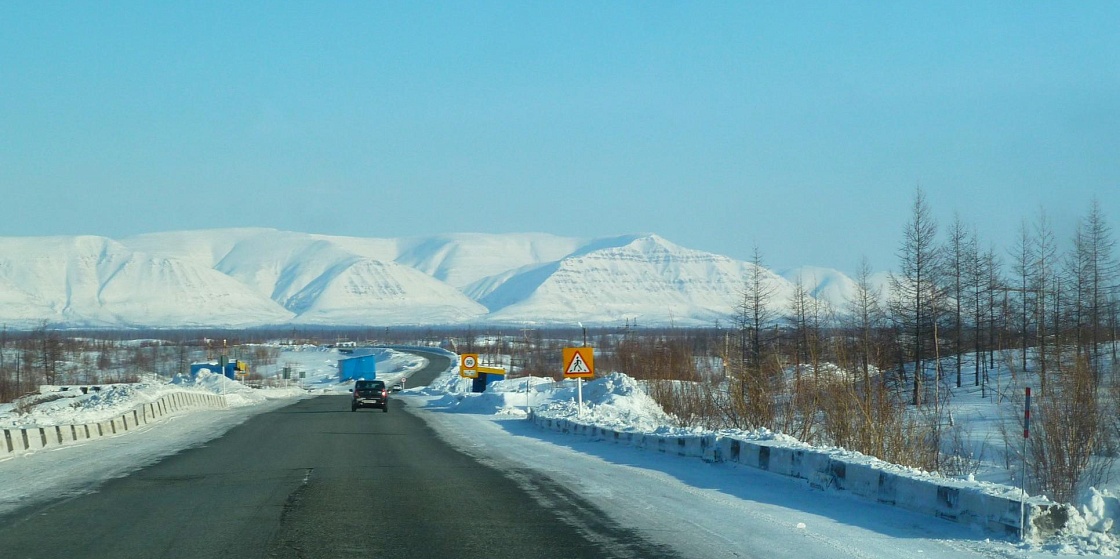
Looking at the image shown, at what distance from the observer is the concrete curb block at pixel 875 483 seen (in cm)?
1066

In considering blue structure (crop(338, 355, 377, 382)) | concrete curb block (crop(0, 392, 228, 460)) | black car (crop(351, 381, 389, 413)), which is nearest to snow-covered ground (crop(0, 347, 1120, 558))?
concrete curb block (crop(0, 392, 228, 460))

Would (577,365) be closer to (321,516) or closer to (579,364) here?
(579,364)

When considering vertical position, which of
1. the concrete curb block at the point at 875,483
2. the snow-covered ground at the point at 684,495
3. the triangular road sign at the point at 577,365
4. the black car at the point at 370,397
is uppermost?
the triangular road sign at the point at 577,365

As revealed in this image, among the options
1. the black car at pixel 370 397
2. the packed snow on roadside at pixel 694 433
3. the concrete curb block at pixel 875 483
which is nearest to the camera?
the packed snow on roadside at pixel 694 433

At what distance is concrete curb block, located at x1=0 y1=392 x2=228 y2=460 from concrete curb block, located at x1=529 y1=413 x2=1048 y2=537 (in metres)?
14.5

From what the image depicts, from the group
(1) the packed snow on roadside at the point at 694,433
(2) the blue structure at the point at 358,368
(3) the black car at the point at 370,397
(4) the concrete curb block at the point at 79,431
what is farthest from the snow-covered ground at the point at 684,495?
(2) the blue structure at the point at 358,368

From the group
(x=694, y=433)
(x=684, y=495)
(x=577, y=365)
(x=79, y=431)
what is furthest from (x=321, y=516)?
(x=577, y=365)

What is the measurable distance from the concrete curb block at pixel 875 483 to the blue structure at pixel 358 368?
3290 inches

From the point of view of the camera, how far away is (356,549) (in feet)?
33.1

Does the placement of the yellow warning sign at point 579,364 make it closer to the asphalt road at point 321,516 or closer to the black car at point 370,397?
the asphalt road at point 321,516

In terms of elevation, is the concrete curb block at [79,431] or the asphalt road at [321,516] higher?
the asphalt road at [321,516]

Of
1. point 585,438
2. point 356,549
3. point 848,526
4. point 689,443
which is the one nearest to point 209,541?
point 356,549

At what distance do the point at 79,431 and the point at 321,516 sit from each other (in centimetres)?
1884

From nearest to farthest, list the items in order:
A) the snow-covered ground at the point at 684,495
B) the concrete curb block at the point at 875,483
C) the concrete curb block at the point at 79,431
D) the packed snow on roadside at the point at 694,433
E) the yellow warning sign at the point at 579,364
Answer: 1. the packed snow on roadside at the point at 694,433
2. the snow-covered ground at the point at 684,495
3. the concrete curb block at the point at 875,483
4. the concrete curb block at the point at 79,431
5. the yellow warning sign at the point at 579,364
